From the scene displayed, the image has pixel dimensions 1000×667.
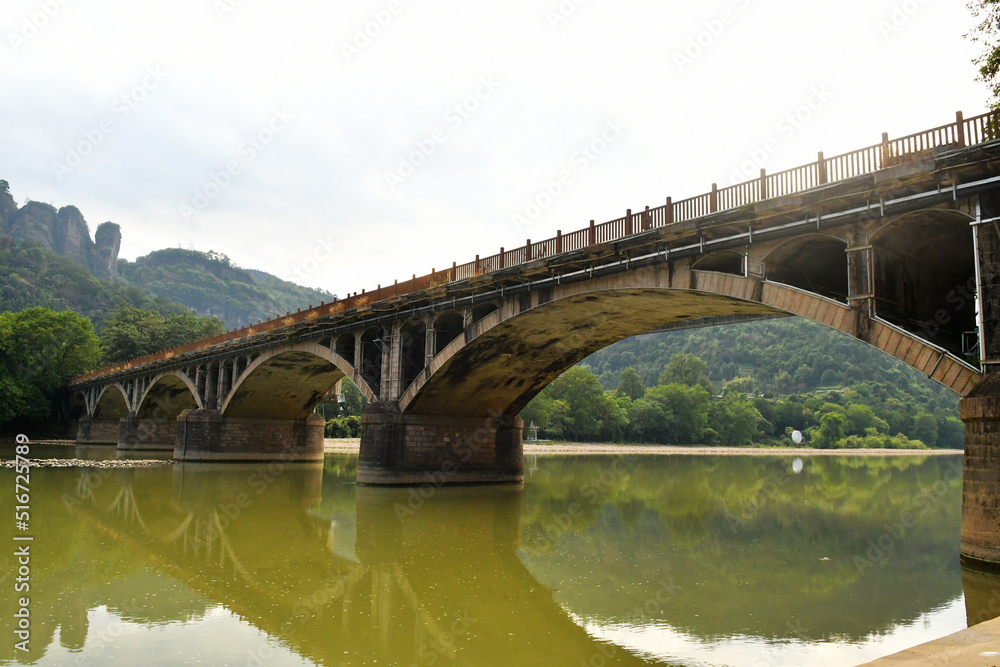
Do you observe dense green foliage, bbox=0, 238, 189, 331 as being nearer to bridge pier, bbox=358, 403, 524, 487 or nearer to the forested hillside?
the forested hillside

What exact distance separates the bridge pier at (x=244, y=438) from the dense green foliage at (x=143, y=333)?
4132 centimetres

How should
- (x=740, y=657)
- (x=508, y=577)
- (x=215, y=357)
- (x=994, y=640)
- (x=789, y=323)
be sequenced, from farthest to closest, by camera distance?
(x=789, y=323) → (x=215, y=357) → (x=508, y=577) → (x=740, y=657) → (x=994, y=640)

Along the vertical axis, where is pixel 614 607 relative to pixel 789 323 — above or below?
below

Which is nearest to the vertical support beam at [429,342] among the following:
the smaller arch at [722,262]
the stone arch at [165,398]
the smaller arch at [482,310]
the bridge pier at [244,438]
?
the smaller arch at [482,310]

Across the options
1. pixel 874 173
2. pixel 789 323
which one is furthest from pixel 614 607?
pixel 789 323

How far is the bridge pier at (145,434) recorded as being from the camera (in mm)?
57737

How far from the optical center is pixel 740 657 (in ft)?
27.8

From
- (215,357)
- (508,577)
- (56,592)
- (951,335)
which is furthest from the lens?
(215,357)

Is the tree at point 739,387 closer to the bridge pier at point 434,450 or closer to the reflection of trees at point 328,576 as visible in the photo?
the bridge pier at point 434,450

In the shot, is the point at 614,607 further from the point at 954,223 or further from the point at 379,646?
the point at 954,223

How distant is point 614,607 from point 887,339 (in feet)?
26.6

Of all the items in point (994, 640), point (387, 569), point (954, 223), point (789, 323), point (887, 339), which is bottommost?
point (387, 569)

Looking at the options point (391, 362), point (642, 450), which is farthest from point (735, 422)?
point (391, 362)

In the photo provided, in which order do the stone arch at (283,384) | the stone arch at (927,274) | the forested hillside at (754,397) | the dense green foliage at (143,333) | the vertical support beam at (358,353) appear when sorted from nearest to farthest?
1. the stone arch at (927,274)
2. the vertical support beam at (358,353)
3. the stone arch at (283,384)
4. the dense green foliage at (143,333)
5. the forested hillside at (754,397)
